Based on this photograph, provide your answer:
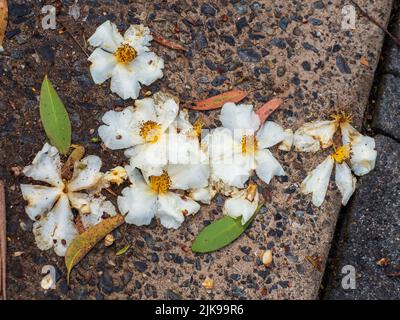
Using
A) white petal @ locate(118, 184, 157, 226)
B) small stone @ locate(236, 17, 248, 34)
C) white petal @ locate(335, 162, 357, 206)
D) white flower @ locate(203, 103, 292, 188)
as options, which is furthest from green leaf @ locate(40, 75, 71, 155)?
white petal @ locate(335, 162, 357, 206)

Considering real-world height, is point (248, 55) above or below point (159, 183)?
above

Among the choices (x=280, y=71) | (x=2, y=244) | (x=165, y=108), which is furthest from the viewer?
(x=280, y=71)

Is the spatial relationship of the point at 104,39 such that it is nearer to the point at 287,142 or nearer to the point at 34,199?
the point at 34,199

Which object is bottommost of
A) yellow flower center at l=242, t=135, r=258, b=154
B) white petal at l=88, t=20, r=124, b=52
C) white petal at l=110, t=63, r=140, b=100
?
yellow flower center at l=242, t=135, r=258, b=154

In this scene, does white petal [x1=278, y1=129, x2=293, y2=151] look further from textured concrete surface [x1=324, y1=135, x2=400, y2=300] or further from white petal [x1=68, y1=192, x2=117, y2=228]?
white petal [x1=68, y1=192, x2=117, y2=228]

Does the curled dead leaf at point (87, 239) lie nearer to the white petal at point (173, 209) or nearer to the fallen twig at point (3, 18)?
the white petal at point (173, 209)

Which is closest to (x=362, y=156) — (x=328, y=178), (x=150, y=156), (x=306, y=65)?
Answer: (x=328, y=178)

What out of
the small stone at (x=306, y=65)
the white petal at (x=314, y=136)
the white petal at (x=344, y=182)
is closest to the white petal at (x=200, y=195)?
the white petal at (x=314, y=136)
